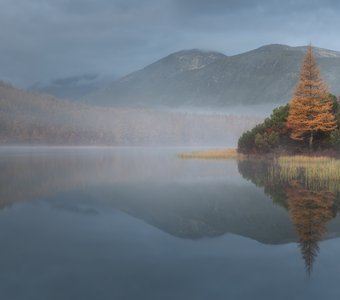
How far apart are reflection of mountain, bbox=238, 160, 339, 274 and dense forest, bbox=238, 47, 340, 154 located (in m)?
26.1

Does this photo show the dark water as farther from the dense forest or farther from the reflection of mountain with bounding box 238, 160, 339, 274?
the dense forest

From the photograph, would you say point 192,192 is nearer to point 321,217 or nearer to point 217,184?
point 217,184

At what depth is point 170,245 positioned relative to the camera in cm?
1149

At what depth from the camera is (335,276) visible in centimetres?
866

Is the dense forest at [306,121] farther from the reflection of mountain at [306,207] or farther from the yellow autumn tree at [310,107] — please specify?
the reflection of mountain at [306,207]

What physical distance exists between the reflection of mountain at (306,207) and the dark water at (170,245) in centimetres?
4

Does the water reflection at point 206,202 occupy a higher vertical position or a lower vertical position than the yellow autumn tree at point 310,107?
lower

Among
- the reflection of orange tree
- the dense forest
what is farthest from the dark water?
the dense forest

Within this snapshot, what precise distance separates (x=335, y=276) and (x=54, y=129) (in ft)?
588

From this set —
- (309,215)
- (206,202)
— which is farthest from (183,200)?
(309,215)

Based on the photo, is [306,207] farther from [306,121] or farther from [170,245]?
[306,121]

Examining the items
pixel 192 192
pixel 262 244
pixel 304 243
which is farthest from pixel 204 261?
pixel 192 192

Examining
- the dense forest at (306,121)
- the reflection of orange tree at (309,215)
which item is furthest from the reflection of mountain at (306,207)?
the dense forest at (306,121)

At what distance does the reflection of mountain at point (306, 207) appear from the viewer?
11.2 metres
